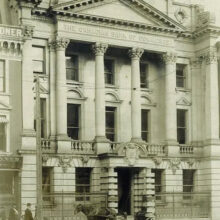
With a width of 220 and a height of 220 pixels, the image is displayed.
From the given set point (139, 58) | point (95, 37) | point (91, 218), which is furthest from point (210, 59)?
point (91, 218)

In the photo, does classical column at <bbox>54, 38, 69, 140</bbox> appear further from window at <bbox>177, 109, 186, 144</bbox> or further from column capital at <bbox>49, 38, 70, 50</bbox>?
window at <bbox>177, 109, 186, 144</bbox>

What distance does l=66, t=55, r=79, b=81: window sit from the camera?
142 ft

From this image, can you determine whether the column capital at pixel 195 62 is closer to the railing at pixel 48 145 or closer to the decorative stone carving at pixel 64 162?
the decorative stone carving at pixel 64 162

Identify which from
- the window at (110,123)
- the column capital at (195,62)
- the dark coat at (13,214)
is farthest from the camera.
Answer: the column capital at (195,62)

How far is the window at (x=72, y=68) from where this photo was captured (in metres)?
43.4

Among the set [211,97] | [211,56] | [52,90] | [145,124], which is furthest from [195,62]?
[52,90]

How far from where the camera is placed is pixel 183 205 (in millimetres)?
44594

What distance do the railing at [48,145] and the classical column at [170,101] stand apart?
886cm

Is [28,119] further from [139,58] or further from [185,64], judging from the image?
[185,64]

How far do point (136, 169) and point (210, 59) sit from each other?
10.5 metres

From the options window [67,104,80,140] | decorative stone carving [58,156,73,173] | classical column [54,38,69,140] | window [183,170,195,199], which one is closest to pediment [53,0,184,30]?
classical column [54,38,69,140]

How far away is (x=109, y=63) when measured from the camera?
45.3 m

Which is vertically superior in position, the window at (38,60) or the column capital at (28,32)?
the column capital at (28,32)

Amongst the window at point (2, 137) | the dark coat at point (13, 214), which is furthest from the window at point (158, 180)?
the dark coat at point (13, 214)
